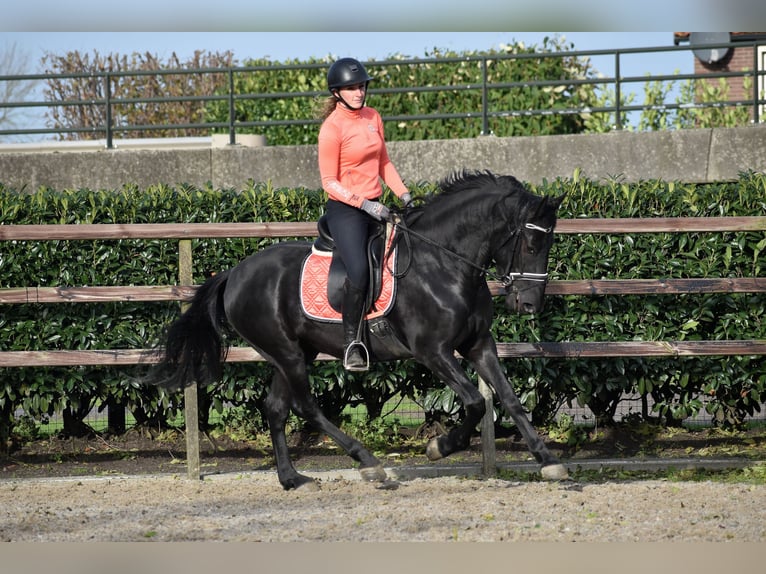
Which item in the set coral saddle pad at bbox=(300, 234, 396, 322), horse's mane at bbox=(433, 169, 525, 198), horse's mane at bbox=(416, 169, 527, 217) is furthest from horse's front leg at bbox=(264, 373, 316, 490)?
horse's mane at bbox=(433, 169, 525, 198)

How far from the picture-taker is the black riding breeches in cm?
600

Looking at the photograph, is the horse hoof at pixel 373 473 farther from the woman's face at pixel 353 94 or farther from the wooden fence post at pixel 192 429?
the woman's face at pixel 353 94

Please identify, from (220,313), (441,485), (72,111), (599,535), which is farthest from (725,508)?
(72,111)

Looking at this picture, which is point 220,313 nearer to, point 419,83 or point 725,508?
point 725,508

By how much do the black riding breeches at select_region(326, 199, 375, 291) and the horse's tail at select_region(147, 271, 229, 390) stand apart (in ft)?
4.04

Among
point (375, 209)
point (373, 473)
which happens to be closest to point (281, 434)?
point (373, 473)

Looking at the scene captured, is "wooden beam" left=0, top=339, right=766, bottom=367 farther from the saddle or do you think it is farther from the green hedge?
the saddle

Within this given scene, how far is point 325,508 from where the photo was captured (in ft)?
19.2

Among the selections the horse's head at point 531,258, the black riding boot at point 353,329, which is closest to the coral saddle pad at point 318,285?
Result: the black riding boot at point 353,329

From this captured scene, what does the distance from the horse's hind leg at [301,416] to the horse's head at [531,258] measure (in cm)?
154

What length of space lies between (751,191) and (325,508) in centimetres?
466

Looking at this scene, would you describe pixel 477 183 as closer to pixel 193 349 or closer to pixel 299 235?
pixel 299 235

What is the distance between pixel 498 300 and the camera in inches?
305

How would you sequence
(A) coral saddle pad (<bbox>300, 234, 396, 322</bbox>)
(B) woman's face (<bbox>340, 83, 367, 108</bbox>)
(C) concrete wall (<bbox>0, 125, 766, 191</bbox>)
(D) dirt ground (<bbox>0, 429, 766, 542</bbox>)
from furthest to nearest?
(C) concrete wall (<bbox>0, 125, 766, 191</bbox>)
(A) coral saddle pad (<bbox>300, 234, 396, 322</bbox>)
(B) woman's face (<bbox>340, 83, 367, 108</bbox>)
(D) dirt ground (<bbox>0, 429, 766, 542</bbox>)
